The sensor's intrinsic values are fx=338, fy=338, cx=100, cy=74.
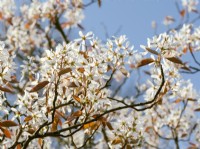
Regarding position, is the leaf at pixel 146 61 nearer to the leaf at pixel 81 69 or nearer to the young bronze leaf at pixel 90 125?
the leaf at pixel 81 69

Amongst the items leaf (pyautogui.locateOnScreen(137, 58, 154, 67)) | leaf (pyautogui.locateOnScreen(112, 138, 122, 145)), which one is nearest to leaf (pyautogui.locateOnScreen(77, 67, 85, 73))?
leaf (pyautogui.locateOnScreen(137, 58, 154, 67))

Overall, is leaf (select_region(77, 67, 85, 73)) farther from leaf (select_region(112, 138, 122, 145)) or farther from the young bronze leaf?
leaf (select_region(112, 138, 122, 145))

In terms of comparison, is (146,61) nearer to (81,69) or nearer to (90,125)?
(81,69)

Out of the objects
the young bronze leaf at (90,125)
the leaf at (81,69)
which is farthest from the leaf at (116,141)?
the leaf at (81,69)

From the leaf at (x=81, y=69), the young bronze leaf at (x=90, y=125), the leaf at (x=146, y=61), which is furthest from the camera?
the young bronze leaf at (x=90, y=125)

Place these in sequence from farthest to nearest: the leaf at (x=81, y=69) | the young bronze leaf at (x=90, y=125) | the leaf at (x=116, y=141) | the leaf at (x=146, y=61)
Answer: the leaf at (x=116, y=141)
the young bronze leaf at (x=90, y=125)
the leaf at (x=81, y=69)
the leaf at (x=146, y=61)

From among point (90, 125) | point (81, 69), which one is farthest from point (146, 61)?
point (90, 125)

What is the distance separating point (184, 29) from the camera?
4.14 metres

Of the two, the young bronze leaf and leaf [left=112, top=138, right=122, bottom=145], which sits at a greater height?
the young bronze leaf

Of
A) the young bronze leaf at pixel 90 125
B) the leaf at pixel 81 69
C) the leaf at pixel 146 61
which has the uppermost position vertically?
the leaf at pixel 81 69

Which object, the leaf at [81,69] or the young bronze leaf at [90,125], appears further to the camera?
the young bronze leaf at [90,125]

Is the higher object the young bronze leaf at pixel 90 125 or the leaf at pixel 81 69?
the leaf at pixel 81 69

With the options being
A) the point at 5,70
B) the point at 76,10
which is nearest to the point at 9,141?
the point at 5,70

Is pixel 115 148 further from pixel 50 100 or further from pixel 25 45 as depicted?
pixel 25 45
